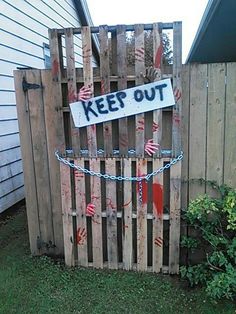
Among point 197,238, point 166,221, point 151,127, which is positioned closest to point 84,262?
point 166,221

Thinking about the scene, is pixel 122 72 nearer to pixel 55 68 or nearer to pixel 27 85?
pixel 55 68

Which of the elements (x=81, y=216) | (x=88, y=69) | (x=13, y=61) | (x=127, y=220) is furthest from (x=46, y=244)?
(x=13, y=61)

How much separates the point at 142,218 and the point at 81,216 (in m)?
0.55

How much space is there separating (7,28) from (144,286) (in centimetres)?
390

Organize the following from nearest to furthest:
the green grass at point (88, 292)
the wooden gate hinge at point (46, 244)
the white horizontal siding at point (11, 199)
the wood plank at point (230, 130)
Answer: the green grass at point (88, 292)
the wood plank at point (230, 130)
the wooden gate hinge at point (46, 244)
the white horizontal siding at point (11, 199)

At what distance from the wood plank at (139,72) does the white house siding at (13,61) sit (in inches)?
99.2

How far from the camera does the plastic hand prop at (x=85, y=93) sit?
266cm

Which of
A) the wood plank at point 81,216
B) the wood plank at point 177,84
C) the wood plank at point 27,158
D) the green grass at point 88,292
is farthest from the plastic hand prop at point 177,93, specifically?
the green grass at point 88,292

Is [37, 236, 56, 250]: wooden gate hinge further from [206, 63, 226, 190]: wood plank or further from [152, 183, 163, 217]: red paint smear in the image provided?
[206, 63, 226, 190]: wood plank

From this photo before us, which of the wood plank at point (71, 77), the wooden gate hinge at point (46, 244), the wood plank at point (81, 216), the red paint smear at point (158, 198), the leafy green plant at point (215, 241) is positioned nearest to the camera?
the leafy green plant at point (215, 241)

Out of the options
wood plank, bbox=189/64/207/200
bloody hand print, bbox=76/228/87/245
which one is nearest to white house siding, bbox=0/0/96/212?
bloody hand print, bbox=76/228/87/245

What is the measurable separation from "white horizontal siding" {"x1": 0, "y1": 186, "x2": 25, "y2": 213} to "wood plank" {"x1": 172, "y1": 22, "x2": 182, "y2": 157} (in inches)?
111

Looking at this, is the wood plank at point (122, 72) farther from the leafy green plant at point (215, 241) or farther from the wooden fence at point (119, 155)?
the leafy green plant at point (215, 241)

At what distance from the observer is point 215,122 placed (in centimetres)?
262
